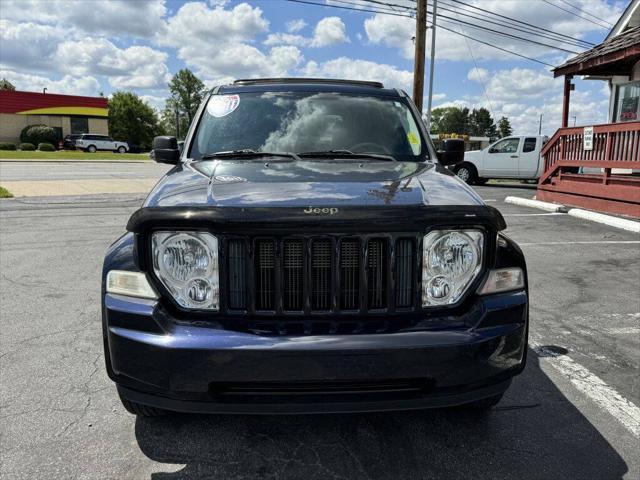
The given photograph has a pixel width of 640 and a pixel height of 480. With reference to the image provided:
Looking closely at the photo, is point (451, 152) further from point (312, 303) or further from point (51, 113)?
point (51, 113)

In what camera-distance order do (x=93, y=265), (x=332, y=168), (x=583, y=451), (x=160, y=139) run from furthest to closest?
(x=93, y=265) < (x=160, y=139) < (x=332, y=168) < (x=583, y=451)

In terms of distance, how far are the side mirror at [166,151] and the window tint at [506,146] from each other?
16910 mm

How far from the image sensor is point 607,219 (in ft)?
33.3

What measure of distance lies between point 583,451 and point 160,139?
3394 millimetres

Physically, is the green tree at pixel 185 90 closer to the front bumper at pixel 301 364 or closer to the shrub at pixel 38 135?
the shrub at pixel 38 135

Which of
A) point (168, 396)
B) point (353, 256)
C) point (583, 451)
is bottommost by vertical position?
point (583, 451)

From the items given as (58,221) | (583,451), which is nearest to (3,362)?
(583,451)

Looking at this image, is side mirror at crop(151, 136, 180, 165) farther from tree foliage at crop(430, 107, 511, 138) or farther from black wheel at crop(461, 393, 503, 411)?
tree foliage at crop(430, 107, 511, 138)

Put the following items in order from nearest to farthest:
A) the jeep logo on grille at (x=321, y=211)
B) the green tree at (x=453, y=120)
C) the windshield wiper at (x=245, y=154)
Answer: the jeep logo on grille at (x=321, y=211)
the windshield wiper at (x=245, y=154)
the green tree at (x=453, y=120)

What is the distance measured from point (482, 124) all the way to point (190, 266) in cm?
15158

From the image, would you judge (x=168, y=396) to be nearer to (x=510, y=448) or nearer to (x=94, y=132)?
(x=510, y=448)

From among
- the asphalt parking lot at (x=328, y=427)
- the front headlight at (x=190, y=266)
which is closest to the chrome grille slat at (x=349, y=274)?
the front headlight at (x=190, y=266)

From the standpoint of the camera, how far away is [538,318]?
184 inches

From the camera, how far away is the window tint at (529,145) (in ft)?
61.2
